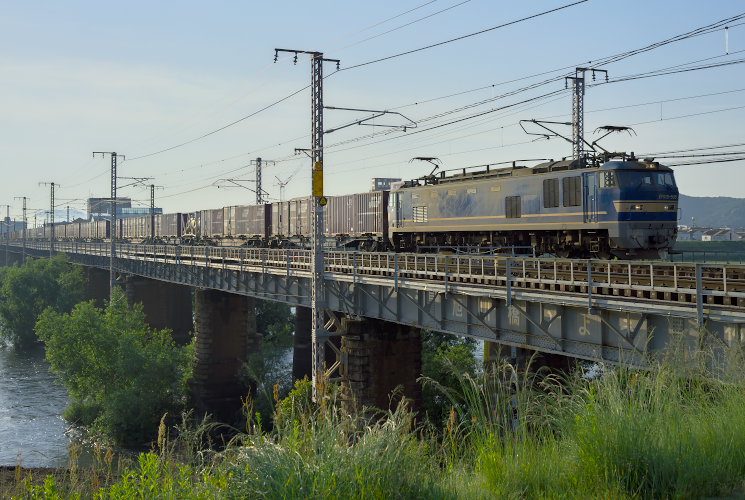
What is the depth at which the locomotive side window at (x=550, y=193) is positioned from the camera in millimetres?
25250

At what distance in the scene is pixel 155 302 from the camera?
67000mm

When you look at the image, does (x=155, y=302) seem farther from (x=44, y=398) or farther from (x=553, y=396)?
(x=553, y=396)

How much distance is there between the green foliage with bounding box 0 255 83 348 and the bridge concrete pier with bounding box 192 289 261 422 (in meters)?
33.7

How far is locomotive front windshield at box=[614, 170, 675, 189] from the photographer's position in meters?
23.3

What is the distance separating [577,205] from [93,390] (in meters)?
33.7

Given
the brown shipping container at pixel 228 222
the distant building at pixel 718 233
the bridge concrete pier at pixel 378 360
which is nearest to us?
the bridge concrete pier at pixel 378 360

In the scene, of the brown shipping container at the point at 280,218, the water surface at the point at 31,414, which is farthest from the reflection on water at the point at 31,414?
the brown shipping container at the point at 280,218

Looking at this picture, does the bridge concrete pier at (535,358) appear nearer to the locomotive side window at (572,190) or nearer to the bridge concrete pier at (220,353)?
the locomotive side window at (572,190)

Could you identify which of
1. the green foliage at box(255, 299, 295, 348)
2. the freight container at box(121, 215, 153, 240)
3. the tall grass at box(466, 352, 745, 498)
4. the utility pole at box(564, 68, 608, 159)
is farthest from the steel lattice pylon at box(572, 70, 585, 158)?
the freight container at box(121, 215, 153, 240)

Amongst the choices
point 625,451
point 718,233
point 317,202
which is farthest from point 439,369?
point 718,233

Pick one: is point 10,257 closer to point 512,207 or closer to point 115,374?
point 115,374

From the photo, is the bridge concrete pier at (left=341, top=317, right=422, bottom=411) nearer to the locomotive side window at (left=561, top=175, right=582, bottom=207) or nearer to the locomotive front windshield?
the locomotive side window at (left=561, top=175, right=582, bottom=207)

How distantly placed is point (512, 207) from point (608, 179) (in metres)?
4.44

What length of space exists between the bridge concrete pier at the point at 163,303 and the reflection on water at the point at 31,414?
31.7 feet
